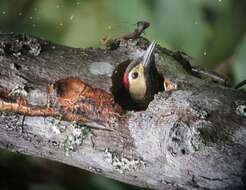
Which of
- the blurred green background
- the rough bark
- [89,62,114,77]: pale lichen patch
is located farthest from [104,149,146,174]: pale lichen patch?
the blurred green background

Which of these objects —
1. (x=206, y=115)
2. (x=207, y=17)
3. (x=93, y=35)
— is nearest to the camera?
(x=206, y=115)

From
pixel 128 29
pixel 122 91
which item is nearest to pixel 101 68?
pixel 122 91

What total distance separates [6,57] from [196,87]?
0.24 m

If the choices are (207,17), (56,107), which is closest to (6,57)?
(56,107)

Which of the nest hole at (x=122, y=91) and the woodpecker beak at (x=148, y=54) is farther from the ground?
the woodpecker beak at (x=148, y=54)

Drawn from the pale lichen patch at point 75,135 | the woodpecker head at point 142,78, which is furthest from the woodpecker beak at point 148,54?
the pale lichen patch at point 75,135

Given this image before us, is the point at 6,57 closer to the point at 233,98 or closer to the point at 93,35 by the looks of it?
the point at 233,98

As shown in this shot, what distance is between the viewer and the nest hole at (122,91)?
615 millimetres

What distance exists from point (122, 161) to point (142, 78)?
16cm

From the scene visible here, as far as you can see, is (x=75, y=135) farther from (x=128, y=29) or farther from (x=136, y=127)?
(x=128, y=29)

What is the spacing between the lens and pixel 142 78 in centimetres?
70

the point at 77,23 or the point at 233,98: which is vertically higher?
the point at 77,23

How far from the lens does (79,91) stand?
23.6 inches

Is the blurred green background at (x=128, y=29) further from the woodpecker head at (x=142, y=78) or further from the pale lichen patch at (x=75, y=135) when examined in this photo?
the pale lichen patch at (x=75, y=135)
